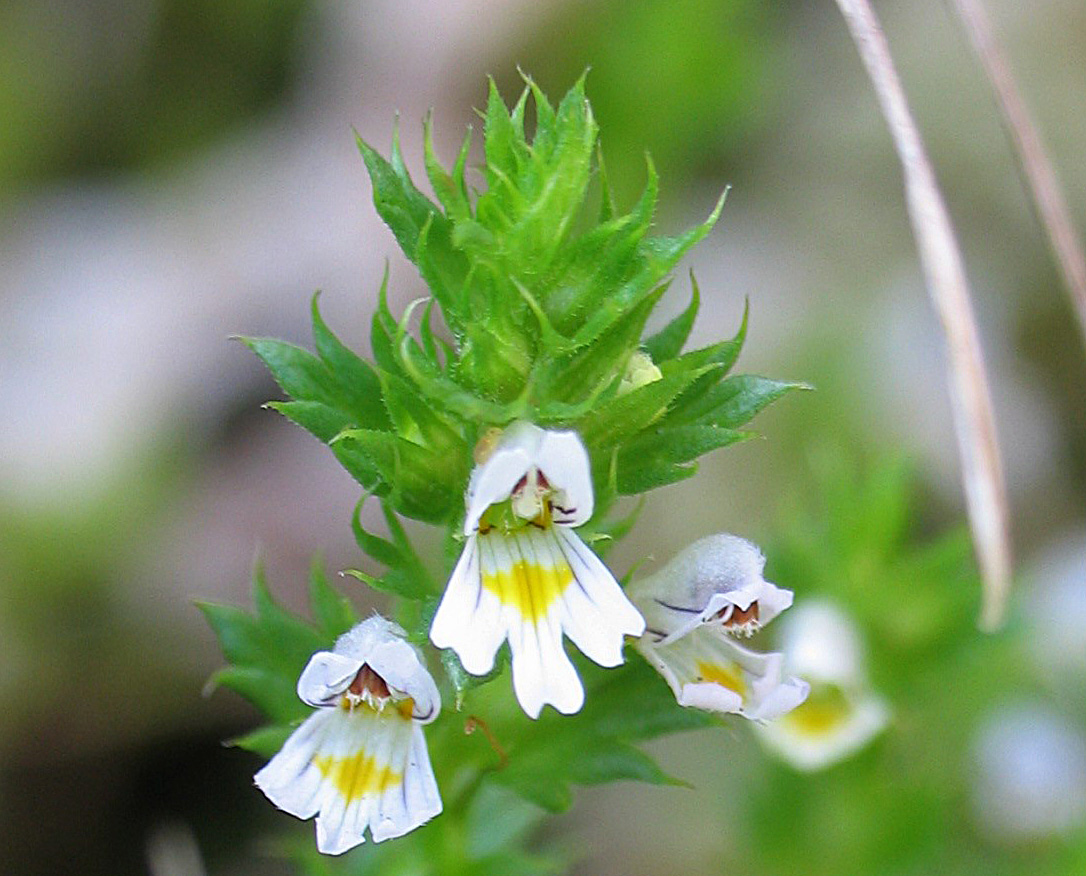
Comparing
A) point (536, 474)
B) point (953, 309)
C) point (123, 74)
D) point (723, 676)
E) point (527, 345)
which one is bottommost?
point (723, 676)

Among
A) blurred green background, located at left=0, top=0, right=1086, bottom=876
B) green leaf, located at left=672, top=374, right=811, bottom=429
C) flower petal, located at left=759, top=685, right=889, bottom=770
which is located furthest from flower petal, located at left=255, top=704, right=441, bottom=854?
blurred green background, located at left=0, top=0, right=1086, bottom=876

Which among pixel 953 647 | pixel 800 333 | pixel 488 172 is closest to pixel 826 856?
pixel 953 647

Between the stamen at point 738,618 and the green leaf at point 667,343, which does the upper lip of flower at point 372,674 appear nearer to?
the stamen at point 738,618

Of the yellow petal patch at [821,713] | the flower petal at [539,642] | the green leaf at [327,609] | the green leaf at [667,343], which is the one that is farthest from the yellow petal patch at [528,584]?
the yellow petal patch at [821,713]

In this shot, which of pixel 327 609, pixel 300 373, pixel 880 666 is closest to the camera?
pixel 300 373

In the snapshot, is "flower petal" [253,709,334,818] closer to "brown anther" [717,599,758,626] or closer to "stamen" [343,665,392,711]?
"stamen" [343,665,392,711]

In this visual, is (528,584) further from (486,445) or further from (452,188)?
(452,188)

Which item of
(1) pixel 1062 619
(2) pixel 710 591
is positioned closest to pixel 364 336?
(1) pixel 1062 619
